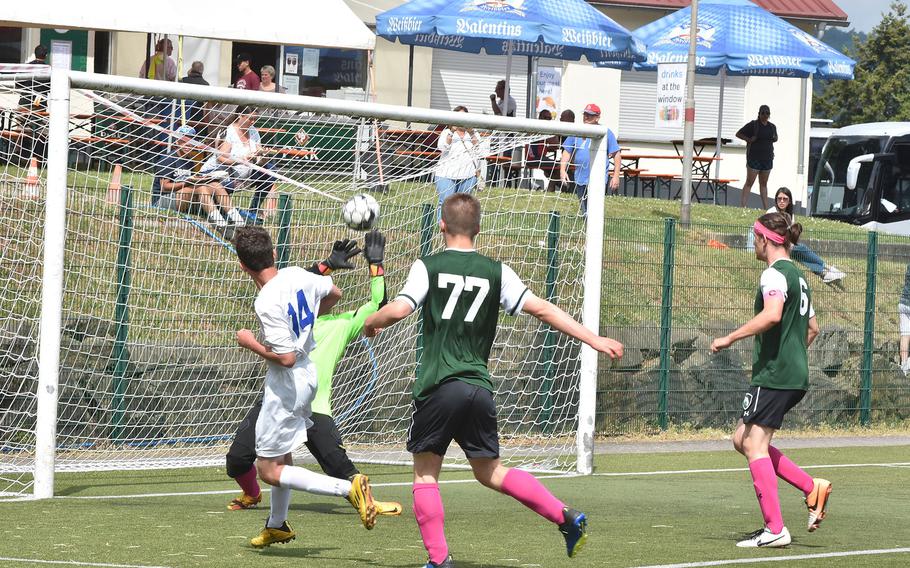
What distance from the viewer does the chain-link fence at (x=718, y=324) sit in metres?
14.9

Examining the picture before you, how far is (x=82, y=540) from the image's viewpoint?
7684mm

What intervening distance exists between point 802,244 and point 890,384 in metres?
2.05

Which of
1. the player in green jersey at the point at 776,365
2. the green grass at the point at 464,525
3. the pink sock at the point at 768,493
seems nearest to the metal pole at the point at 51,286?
the green grass at the point at 464,525

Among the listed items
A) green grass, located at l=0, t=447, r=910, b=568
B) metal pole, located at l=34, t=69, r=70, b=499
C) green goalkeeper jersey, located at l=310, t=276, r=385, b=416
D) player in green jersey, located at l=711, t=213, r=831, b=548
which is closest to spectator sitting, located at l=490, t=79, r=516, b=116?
green grass, located at l=0, t=447, r=910, b=568

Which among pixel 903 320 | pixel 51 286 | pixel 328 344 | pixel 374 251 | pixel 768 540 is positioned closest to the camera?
pixel 768 540

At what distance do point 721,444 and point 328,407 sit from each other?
667 cm

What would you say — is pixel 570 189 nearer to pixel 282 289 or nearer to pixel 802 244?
pixel 802 244

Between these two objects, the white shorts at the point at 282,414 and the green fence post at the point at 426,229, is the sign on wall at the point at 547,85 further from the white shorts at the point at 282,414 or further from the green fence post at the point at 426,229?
the white shorts at the point at 282,414

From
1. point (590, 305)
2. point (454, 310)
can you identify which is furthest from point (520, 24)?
point (454, 310)

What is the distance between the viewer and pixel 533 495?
22.2ft

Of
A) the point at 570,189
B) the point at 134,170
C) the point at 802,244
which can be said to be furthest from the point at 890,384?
the point at 134,170

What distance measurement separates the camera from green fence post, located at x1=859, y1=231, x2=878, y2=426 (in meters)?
16.7

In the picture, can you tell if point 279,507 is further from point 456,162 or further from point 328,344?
point 456,162

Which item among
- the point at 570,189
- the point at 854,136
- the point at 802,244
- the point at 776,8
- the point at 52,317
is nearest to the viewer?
the point at 52,317
